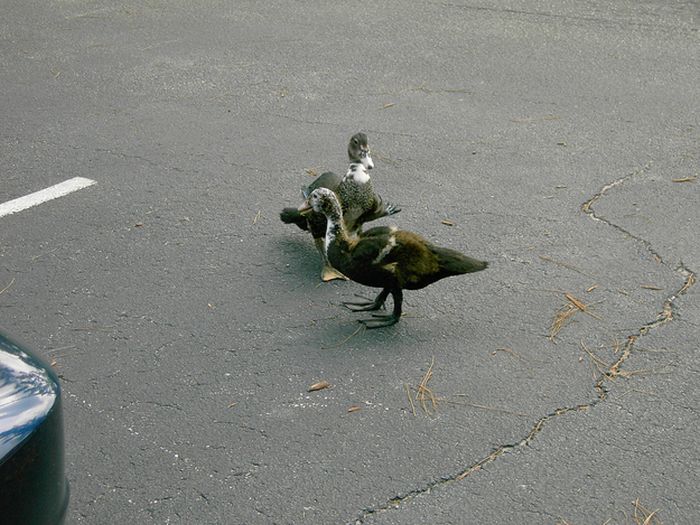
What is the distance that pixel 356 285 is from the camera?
17.1 feet

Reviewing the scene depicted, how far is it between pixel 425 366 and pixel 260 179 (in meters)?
2.36

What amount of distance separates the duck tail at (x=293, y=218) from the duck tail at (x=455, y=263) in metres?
1.07

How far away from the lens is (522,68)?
26.8ft

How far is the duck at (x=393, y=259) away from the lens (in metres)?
4.56

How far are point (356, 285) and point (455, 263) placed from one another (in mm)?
792

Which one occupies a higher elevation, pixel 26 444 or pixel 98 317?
pixel 26 444

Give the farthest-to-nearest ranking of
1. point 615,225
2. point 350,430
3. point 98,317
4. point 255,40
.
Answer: point 255,40 < point 615,225 < point 98,317 < point 350,430

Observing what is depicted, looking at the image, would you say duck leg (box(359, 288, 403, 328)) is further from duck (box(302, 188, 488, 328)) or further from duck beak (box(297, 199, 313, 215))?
duck beak (box(297, 199, 313, 215))

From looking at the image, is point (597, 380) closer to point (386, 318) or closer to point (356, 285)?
point (386, 318)

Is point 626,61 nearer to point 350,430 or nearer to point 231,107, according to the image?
point 231,107

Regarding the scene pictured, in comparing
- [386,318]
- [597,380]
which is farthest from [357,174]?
[597,380]

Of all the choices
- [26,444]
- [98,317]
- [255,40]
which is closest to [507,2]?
[255,40]

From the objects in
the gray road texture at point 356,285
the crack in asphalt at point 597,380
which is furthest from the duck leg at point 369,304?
the crack in asphalt at point 597,380

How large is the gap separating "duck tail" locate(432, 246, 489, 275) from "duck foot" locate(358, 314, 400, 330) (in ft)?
1.25
